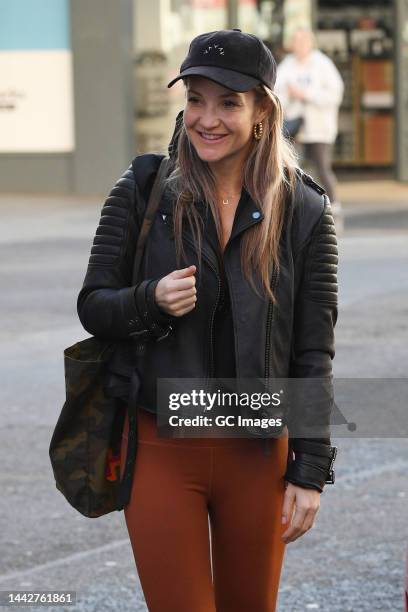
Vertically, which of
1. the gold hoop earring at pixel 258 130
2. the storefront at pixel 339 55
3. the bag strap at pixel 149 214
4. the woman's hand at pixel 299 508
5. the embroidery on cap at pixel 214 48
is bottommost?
the storefront at pixel 339 55

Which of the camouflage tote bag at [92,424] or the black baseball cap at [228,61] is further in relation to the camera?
the camouflage tote bag at [92,424]

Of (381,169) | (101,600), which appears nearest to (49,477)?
(101,600)

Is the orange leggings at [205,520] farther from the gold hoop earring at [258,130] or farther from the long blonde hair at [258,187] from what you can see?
the gold hoop earring at [258,130]

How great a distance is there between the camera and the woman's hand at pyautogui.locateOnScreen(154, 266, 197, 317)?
323 cm

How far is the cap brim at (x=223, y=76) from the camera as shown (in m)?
3.27

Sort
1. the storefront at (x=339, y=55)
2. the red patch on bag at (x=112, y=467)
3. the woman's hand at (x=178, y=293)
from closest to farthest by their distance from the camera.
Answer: the woman's hand at (x=178, y=293) → the red patch on bag at (x=112, y=467) → the storefront at (x=339, y=55)

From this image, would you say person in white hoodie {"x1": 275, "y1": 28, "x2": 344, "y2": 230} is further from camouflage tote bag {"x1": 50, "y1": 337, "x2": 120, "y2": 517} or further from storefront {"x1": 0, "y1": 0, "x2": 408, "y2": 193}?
camouflage tote bag {"x1": 50, "y1": 337, "x2": 120, "y2": 517}

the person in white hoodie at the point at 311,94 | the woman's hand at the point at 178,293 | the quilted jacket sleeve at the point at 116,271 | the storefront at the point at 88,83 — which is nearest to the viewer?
the woman's hand at the point at 178,293

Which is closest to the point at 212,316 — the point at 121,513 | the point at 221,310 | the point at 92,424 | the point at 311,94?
the point at 221,310

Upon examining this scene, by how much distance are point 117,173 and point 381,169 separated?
6.05m

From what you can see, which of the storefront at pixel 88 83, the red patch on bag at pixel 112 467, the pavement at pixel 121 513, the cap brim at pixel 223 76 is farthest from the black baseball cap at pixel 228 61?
the storefront at pixel 88 83

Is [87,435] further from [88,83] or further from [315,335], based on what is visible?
[88,83]

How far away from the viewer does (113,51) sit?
1917 cm

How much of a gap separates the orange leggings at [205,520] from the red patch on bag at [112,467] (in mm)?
80
